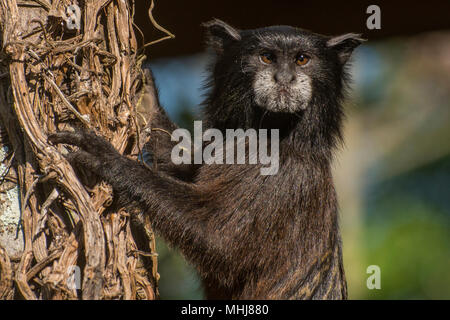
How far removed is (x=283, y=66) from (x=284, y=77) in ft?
0.44

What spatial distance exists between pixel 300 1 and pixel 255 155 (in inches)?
105

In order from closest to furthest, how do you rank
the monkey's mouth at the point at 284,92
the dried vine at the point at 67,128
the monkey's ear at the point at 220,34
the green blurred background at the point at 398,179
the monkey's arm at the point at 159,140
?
the dried vine at the point at 67,128
the monkey's mouth at the point at 284,92
the monkey's ear at the point at 220,34
the monkey's arm at the point at 159,140
the green blurred background at the point at 398,179

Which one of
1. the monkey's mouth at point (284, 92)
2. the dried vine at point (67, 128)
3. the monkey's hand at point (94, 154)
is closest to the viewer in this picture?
the dried vine at point (67, 128)

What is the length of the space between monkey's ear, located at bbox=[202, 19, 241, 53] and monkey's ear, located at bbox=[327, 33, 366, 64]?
0.75 m

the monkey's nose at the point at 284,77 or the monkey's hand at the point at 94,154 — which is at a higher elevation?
the monkey's nose at the point at 284,77

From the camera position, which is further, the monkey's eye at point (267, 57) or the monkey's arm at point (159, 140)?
the monkey's arm at point (159, 140)

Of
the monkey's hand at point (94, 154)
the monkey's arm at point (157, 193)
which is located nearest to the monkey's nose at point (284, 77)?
the monkey's arm at point (157, 193)

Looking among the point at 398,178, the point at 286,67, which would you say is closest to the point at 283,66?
the point at 286,67

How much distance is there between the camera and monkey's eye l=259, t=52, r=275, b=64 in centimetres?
461

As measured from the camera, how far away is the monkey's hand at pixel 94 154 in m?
3.66

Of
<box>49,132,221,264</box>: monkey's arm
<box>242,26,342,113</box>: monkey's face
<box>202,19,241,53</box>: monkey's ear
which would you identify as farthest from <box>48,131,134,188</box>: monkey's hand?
<box>202,19,241,53</box>: monkey's ear

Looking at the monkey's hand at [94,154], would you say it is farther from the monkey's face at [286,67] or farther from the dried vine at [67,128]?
the monkey's face at [286,67]

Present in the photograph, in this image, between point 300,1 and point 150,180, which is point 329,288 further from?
point 300,1

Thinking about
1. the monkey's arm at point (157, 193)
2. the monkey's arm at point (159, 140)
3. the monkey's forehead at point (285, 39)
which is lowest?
the monkey's arm at point (157, 193)
